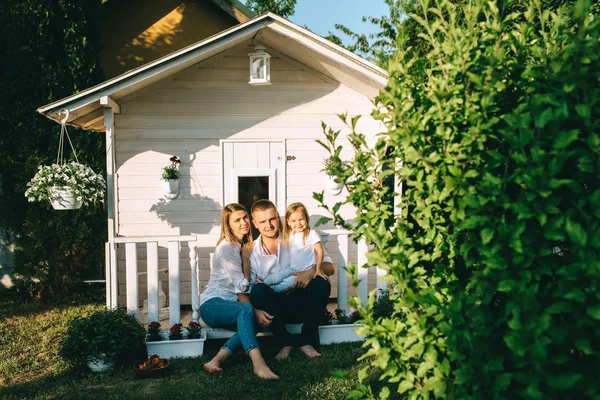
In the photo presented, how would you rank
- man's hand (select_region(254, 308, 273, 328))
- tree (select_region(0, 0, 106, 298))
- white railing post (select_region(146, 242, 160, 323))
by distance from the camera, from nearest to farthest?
man's hand (select_region(254, 308, 273, 328)) < white railing post (select_region(146, 242, 160, 323)) < tree (select_region(0, 0, 106, 298))

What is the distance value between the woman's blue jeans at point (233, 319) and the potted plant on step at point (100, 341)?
71 cm

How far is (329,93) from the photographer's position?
22.9 ft

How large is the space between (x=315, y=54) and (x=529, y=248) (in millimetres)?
5082

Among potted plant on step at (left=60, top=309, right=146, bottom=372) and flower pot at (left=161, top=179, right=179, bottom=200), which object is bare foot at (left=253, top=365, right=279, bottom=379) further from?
flower pot at (left=161, top=179, right=179, bottom=200)

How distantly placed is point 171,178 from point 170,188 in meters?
0.13

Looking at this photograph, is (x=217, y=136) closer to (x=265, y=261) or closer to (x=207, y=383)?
(x=265, y=261)

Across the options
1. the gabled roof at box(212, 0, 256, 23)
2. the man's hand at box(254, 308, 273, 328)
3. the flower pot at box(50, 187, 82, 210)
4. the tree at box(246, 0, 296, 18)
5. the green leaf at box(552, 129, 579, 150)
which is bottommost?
the man's hand at box(254, 308, 273, 328)

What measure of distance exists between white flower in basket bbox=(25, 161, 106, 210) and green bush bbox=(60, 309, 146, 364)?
1.39m

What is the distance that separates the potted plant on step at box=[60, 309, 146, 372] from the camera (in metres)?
4.62

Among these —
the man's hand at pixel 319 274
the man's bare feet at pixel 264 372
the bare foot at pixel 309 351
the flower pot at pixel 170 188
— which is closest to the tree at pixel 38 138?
the flower pot at pixel 170 188

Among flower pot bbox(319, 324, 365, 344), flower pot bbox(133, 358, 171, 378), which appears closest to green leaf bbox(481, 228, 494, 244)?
flower pot bbox(133, 358, 171, 378)

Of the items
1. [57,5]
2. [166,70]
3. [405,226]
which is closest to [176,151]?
[166,70]

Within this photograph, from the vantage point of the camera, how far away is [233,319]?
4852 mm

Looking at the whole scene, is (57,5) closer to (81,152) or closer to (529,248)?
(81,152)
